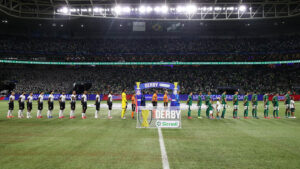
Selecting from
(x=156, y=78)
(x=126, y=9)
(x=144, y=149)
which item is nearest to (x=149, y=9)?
(x=126, y=9)

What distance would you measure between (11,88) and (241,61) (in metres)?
52.1

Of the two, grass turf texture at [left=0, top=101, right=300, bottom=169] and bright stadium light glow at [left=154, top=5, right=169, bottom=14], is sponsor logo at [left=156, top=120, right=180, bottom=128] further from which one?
bright stadium light glow at [left=154, top=5, right=169, bottom=14]

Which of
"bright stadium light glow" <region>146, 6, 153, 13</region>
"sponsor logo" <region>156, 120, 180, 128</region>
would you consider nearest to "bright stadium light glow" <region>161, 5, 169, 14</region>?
"bright stadium light glow" <region>146, 6, 153, 13</region>

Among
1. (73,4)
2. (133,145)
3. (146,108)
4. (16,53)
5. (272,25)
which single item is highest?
(272,25)

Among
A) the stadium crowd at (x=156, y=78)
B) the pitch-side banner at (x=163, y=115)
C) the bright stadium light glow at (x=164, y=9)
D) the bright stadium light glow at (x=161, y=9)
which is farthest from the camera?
the stadium crowd at (x=156, y=78)

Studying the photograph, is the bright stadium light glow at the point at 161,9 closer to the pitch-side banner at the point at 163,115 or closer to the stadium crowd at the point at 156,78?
the stadium crowd at the point at 156,78

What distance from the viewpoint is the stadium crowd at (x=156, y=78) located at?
144 feet

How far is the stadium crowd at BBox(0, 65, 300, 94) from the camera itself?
144ft

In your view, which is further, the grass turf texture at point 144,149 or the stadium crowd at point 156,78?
the stadium crowd at point 156,78

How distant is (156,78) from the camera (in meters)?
47.0

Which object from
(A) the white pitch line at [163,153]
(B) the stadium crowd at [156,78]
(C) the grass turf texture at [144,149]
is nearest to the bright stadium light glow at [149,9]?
(B) the stadium crowd at [156,78]

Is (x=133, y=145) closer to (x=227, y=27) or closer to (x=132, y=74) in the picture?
(x=132, y=74)

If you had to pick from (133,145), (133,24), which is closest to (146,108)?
(133,145)

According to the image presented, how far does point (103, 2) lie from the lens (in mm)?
27688
